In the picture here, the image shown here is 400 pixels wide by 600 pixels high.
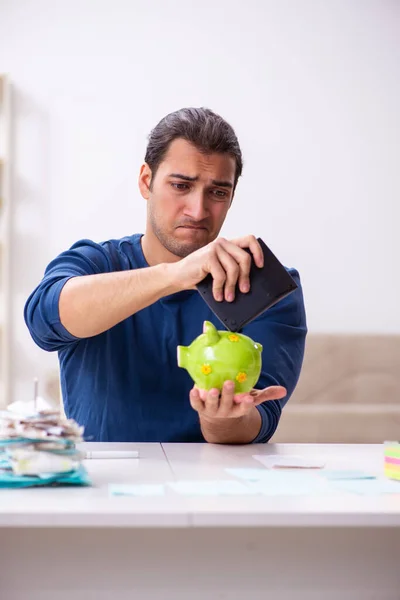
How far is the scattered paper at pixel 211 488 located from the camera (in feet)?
3.14

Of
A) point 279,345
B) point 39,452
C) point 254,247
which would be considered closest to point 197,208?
point 279,345

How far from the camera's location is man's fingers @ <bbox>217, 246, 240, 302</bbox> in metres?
1.24

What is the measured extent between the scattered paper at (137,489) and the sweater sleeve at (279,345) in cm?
63

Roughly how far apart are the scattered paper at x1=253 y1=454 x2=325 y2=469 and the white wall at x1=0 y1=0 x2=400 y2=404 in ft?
9.75

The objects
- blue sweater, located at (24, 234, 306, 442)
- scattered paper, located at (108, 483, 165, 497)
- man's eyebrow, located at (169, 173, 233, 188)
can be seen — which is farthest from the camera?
man's eyebrow, located at (169, 173, 233, 188)

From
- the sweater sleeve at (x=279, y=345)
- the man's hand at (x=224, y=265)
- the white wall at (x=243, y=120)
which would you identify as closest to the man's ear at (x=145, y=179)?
the sweater sleeve at (x=279, y=345)

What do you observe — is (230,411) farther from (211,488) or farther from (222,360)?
(211,488)

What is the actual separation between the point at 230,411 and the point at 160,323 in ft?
1.67

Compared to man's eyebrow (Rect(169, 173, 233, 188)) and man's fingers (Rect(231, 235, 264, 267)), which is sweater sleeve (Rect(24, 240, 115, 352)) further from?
man's fingers (Rect(231, 235, 264, 267))

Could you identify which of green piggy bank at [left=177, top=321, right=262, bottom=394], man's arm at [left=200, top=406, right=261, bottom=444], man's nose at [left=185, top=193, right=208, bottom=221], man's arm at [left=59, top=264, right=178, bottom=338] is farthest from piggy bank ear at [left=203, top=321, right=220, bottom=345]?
man's nose at [left=185, top=193, right=208, bottom=221]
